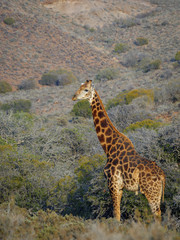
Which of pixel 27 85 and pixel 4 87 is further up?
pixel 27 85

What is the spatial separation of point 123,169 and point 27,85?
89.0ft

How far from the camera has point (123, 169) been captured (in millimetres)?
4508

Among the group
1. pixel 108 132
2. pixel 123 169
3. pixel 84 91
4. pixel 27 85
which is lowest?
pixel 27 85

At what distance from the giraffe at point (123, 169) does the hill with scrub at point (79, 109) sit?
433 mm

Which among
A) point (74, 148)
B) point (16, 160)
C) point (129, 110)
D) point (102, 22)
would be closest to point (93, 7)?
point (102, 22)

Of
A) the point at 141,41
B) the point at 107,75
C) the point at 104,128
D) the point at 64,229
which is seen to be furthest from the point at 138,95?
the point at 141,41

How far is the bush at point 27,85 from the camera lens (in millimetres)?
30047

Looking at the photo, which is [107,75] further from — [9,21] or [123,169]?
[123,169]

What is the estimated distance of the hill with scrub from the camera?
16.2 feet

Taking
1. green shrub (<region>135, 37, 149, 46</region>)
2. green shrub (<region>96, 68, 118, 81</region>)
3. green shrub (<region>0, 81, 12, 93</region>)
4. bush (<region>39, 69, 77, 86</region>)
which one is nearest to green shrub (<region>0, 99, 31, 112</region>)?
green shrub (<region>0, 81, 12, 93</region>)

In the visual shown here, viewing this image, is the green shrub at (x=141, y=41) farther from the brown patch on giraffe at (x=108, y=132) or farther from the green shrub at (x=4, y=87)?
the brown patch on giraffe at (x=108, y=132)

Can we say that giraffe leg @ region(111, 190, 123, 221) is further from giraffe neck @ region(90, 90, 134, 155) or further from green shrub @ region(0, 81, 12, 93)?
green shrub @ region(0, 81, 12, 93)

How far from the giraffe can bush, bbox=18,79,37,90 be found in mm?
26410

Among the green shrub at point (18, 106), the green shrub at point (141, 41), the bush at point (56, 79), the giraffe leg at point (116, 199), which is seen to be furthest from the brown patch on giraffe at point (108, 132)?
the green shrub at point (141, 41)
